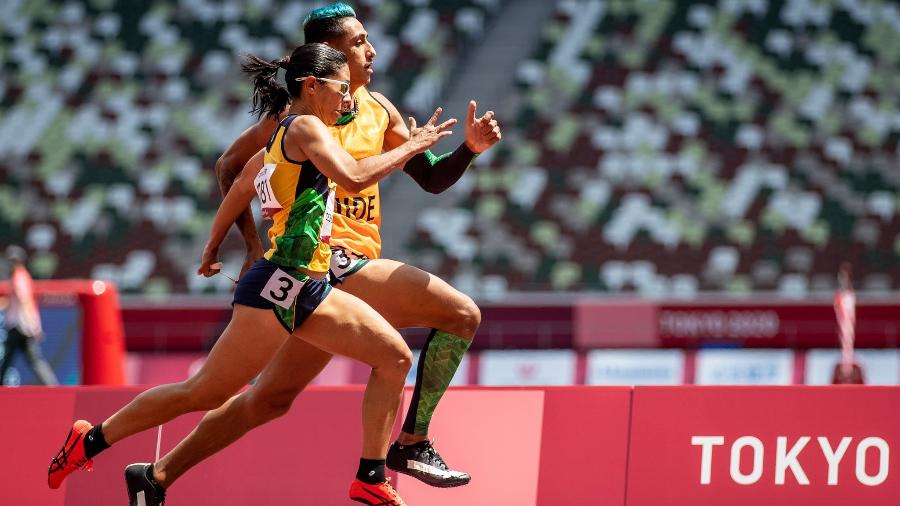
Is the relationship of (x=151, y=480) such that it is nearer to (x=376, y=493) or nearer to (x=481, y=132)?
(x=376, y=493)

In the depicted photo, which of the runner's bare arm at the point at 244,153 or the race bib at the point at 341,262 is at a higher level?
the runner's bare arm at the point at 244,153

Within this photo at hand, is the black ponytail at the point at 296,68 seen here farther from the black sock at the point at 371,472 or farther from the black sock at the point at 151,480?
the black sock at the point at 151,480

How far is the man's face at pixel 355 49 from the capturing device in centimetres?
578

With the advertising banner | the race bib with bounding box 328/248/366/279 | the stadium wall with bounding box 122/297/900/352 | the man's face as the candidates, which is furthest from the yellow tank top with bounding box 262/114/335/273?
the stadium wall with bounding box 122/297/900/352

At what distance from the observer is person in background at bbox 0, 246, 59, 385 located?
13156 mm

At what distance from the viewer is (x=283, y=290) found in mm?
5074

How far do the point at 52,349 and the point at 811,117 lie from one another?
12393mm

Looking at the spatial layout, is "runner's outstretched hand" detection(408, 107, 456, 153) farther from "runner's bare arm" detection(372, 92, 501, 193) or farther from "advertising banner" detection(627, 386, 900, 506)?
"advertising banner" detection(627, 386, 900, 506)

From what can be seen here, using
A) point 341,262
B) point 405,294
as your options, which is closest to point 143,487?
point 341,262

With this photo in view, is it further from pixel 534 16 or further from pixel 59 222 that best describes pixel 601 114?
pixel 59 222

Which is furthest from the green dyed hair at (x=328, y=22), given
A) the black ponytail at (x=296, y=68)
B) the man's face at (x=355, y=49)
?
the black ponytail at (x=296, y=68)

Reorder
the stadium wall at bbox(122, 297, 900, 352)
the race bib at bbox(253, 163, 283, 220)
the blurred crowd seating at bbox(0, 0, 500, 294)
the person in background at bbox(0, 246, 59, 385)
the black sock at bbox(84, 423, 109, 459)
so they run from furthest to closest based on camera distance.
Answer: the blurred crowd seating at bbox(0, 0, 500, 294) → the stadium wall at bbox(122, 297, 900, 352) → the person in background at bbox(0, 246, 59, 385) → the black sock at bbox(84, 423, 109, 459) → the race bib at bbox(253, 163, 283, 220)

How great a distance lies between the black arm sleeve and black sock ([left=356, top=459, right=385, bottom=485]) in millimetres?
1323

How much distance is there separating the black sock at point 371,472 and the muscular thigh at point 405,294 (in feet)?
2.22
